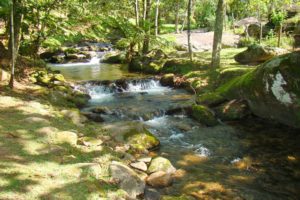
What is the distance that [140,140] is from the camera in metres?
8.38

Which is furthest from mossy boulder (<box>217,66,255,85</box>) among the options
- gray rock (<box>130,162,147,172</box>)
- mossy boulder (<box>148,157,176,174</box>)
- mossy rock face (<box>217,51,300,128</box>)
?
gray rock (<box>130,162,147,172</box>)

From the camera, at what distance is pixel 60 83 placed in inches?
544

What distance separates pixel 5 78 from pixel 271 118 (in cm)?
854

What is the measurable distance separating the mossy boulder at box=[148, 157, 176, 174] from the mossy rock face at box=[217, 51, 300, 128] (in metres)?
4.38

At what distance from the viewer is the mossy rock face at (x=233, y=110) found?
10945mm

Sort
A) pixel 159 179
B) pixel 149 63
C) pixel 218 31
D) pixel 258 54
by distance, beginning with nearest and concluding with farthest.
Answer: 1. pixel 159 179
2. pixel 218 31
3. pixel 258 54
4. pixel 149 63

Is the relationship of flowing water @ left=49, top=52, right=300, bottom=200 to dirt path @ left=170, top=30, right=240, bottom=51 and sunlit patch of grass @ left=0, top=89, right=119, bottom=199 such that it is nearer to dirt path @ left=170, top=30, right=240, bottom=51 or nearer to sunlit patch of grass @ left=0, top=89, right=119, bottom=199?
sunlit patch of grass @ left=0, top=89, right=119, bottom=199

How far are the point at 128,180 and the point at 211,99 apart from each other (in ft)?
22.2

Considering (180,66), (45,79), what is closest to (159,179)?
(45,79)

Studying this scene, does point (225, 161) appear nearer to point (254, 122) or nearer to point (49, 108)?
point (254, 122)

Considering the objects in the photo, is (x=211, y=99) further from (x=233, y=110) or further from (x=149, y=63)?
(x=149, y=63)

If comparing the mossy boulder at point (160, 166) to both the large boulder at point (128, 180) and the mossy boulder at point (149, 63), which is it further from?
the mossy boulder at point (149, 63)

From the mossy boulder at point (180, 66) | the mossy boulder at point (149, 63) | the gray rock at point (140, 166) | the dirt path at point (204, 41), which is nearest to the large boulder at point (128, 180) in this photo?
the gray rock at point (140, 166)

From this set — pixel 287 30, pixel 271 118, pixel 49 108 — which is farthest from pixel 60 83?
A: pixel 287 30
